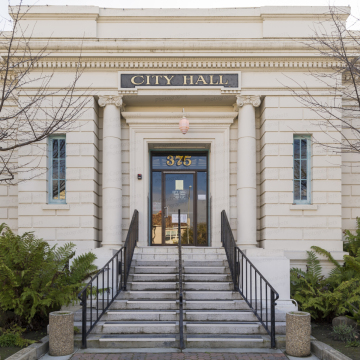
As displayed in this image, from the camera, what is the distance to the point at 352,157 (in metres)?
11.4

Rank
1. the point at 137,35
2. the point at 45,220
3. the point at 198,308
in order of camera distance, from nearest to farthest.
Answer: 1. the point at 198,308
2. the point at 45,220
3. the point at 137,35

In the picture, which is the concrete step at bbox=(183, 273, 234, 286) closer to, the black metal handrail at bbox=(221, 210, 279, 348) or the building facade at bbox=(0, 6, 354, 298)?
the black metal handrail at bbox=(221, 210, 279, 348)

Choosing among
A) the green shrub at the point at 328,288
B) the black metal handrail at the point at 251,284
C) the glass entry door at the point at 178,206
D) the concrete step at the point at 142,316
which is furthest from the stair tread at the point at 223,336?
the glass entry door at the point at 178,206

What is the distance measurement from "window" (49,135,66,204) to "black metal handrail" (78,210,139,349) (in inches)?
79.4

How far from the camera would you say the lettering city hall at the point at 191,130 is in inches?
408

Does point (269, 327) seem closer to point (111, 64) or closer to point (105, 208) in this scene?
point (105, 208)

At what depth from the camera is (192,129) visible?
37.4 ft

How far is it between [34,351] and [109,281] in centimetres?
295

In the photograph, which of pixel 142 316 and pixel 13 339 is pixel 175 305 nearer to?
pixel 142 316

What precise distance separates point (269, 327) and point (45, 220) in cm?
592

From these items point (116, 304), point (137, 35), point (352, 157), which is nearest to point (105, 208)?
point (116, 304)

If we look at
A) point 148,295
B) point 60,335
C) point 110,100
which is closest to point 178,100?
point 110,100

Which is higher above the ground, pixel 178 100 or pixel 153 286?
pixel 178 100

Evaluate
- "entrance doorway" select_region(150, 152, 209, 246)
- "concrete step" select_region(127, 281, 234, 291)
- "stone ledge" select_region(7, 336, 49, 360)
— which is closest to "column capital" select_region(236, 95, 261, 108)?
"entrance doorway" select_region(150, 152, 209, 246)
